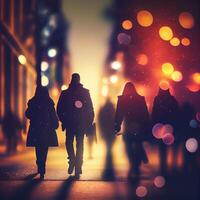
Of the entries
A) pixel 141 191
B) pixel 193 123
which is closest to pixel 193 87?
pixel 193 123

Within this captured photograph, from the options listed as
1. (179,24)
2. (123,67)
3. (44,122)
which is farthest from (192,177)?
(123,67)

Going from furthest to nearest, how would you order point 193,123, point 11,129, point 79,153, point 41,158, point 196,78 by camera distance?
point 196,78
point 11,129
point 193,123
point 41,158
point 79,153

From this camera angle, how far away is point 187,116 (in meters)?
13.3

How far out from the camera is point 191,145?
13.0m

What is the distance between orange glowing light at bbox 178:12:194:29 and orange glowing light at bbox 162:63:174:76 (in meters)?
2.39

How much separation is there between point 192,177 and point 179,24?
53.8ft

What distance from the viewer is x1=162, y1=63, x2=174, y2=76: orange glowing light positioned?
2762 cm

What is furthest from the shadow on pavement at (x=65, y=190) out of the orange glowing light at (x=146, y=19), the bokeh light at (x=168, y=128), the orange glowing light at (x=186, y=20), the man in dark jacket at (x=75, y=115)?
the orange glowing light at (x=146, y=19)

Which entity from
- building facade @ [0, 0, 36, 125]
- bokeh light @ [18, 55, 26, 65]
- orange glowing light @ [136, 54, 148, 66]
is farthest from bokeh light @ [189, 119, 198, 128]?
orange glowing light @ [136, 54, 148, 66]

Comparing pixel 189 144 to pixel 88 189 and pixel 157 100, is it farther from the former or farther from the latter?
pixel 88 189

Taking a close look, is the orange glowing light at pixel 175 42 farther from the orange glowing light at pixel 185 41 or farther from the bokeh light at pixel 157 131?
the bokeh light at pixel 157 131

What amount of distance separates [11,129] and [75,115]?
8496mm

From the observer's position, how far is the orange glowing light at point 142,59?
34.7m

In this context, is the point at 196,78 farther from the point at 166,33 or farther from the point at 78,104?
the point at 78,104
